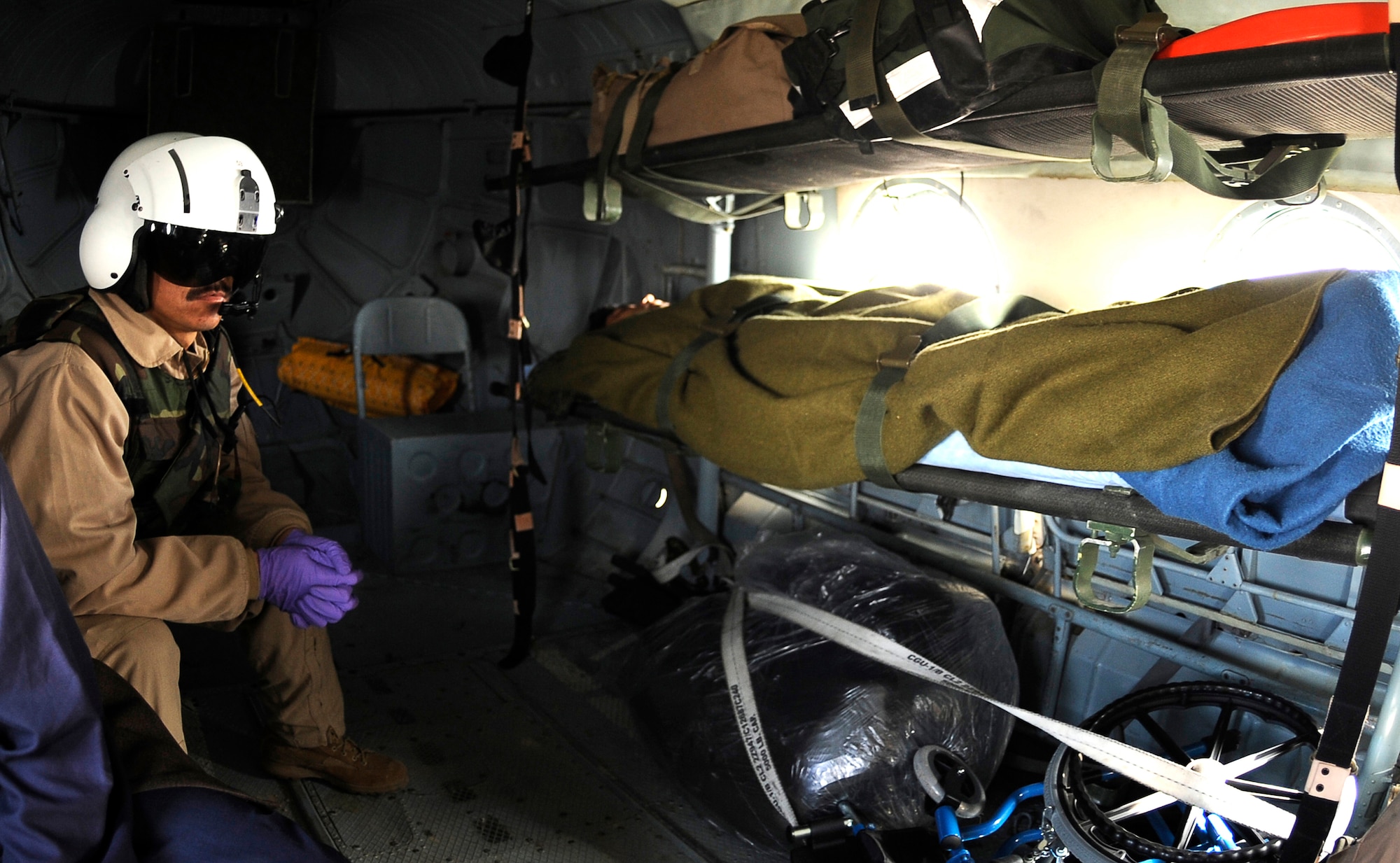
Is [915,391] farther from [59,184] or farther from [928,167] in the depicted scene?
[59,184]

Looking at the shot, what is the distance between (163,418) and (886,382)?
1.77 m

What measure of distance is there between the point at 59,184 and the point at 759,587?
14.5 ft

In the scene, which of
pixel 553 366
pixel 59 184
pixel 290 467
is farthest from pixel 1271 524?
pixel 59 184

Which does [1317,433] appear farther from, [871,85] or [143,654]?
[143,654]

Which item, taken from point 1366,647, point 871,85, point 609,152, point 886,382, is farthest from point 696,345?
point 1366,647

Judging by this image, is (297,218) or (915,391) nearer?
(915,391)

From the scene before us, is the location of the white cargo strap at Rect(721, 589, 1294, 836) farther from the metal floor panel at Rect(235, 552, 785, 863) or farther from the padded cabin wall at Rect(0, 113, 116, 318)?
the padded cabin wall at Rect(0, 113, 116, 318)

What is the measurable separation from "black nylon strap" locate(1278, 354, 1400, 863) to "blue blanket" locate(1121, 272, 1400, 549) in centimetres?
21

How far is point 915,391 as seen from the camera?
221 centimetres

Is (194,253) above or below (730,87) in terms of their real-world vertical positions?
below

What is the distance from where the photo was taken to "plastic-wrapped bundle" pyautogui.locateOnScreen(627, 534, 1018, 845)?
2527 millimetres

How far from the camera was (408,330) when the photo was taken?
15.9 ft

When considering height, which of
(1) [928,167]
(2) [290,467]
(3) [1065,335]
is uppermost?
(1) [928,167]

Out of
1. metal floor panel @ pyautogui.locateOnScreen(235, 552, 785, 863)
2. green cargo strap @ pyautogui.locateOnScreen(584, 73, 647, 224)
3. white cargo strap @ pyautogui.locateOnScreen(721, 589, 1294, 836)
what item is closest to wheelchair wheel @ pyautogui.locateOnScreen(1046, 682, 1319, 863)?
white cargo strap @ pyautogui.locateOnScreen(721, 589, 1294, 836)
